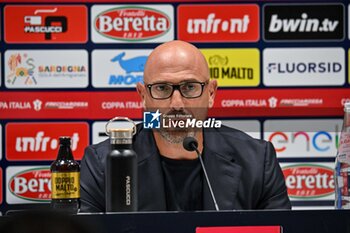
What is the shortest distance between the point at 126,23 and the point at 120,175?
2.34 m

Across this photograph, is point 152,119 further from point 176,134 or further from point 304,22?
point 304,22

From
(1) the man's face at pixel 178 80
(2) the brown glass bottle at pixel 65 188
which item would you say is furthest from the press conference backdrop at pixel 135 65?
(2) the brown glass bottle at pixel 65 188

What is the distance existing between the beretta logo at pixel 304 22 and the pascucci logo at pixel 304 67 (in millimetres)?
151

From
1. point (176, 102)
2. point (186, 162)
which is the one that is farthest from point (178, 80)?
point (186, 162)

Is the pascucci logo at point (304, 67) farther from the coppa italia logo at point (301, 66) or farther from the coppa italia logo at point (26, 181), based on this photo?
the coppa italia logo at point (26, 181)

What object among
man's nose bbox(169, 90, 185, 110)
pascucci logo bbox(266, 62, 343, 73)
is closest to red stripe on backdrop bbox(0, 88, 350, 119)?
pascucci logo bbox(266, 62, 343, 73)

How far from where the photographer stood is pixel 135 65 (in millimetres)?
3586

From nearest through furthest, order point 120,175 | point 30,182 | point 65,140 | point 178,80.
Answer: point 120,175 → point 65,140 → point 178,80 → point 30,182

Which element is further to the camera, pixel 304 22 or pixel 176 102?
pixel 304 22

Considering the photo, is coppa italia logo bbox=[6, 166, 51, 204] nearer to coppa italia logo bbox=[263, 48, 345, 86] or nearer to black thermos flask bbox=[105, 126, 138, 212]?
coppa italia logo bbox=[263, 48, 345, 86]

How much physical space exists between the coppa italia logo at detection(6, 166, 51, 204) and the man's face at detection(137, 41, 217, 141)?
76.0 inches

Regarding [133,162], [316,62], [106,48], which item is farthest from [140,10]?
[133,162]

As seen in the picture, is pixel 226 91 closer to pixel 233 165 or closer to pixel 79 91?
pixel 79 91

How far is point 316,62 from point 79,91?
56.0 inches
